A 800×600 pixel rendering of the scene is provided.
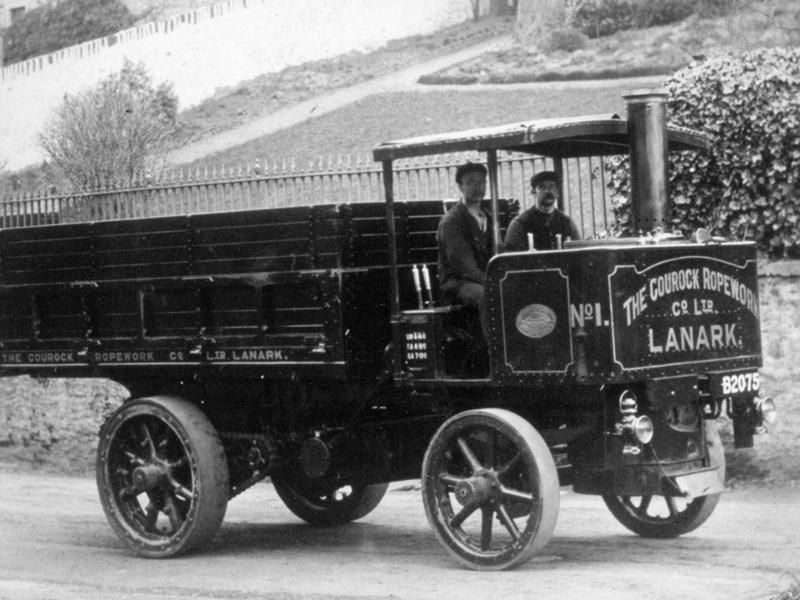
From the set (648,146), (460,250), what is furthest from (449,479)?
(648,146)

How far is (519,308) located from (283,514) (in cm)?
428

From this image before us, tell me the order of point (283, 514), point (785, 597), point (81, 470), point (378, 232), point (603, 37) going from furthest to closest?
point (603, 37) < point (81, 470) < point (283, 514) < point (378, 232) < point (785, 597)

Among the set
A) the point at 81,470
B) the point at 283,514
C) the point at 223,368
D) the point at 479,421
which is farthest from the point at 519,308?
the point at 81,470

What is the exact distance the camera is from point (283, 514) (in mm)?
13141

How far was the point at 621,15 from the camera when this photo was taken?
29531 mm

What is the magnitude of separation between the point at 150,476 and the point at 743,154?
18.7ft

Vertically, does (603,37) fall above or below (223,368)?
above

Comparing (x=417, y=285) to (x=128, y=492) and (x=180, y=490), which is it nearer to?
(x=180, y=490)

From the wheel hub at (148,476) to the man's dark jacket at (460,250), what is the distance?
2259mm

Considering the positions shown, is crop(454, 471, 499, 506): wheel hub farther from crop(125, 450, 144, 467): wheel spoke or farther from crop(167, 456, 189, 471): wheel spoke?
crop(125, 450, 144, 467): wheel spoke

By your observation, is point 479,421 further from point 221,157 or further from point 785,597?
point 221,157

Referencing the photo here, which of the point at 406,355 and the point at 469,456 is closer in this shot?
the point at 469,456

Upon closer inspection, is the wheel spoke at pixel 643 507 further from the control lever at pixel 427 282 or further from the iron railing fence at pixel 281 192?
the iron railing fence at pixel 281 192

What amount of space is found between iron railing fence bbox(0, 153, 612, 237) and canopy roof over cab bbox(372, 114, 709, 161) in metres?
2.99
